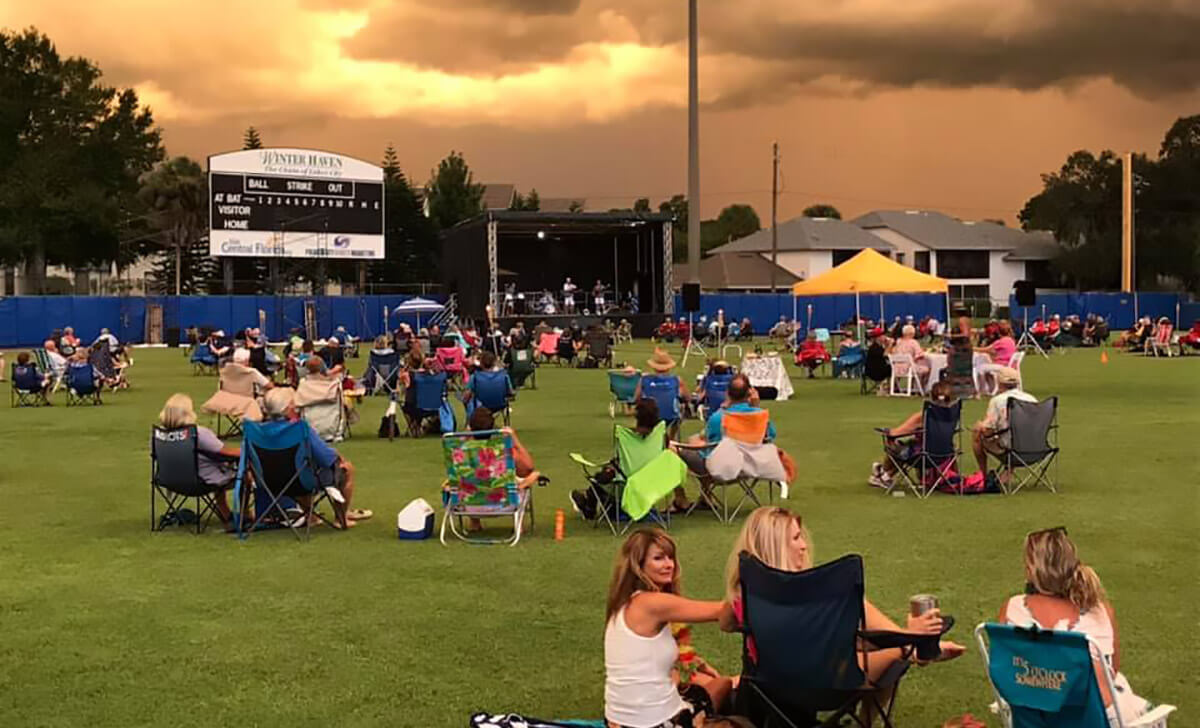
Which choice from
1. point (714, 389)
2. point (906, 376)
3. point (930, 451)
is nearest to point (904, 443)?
point (930, 451)

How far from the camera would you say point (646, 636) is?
4152 mm

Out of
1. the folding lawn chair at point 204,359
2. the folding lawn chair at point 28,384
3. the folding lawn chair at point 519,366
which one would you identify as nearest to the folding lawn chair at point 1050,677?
the folding lawn chair at point 519,366

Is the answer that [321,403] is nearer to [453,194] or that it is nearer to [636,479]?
[636,479]

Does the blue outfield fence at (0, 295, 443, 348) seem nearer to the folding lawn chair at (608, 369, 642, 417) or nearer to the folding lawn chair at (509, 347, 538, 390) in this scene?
the folding lawn chair at (509, 347, 538, 390)

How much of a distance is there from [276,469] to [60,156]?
60.1 meters

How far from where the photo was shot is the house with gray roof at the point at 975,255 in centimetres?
7700

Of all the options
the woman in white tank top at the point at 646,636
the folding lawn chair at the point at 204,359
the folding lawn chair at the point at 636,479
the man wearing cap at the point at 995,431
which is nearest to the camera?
the woman in white tank top at the point at 646,636

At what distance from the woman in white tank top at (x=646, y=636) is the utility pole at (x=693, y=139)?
3686 cm

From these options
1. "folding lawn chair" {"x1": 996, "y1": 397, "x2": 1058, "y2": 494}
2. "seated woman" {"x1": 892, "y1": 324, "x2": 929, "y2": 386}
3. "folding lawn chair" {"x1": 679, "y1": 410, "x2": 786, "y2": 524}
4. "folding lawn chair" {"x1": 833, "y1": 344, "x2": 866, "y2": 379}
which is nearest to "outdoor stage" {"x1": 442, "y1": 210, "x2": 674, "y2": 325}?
"folding lawn chair" {"x1": 833, "y1": 344, "x2": 866, "y2": 379}

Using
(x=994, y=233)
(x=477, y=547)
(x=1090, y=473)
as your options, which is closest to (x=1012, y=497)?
(x=1090, y=473)

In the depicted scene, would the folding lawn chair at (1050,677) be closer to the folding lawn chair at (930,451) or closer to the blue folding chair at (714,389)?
the folding lawn chair at (930,451)

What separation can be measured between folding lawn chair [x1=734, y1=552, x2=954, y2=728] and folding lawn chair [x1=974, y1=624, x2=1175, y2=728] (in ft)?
1.01

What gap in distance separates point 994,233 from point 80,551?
77.0 meters

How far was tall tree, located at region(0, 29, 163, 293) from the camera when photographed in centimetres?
6022
